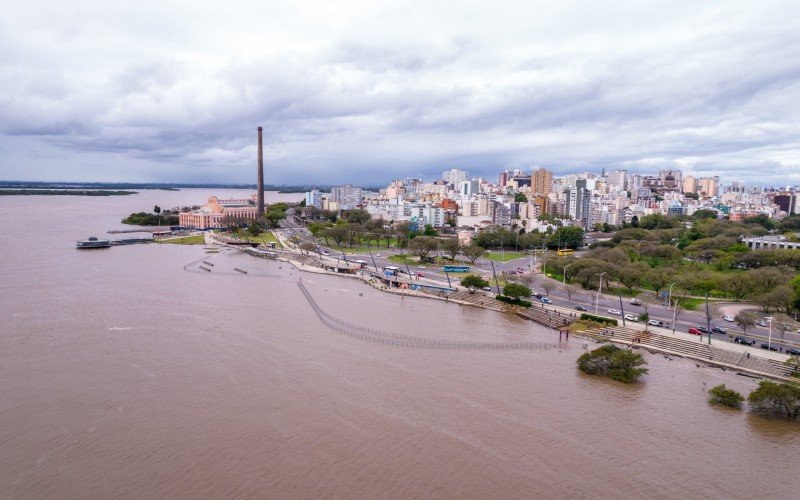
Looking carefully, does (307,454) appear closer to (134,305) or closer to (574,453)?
(574,453)

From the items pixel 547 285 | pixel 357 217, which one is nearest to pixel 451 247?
pixel 547 285

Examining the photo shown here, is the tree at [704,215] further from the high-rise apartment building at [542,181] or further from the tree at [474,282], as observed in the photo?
the tree at [474,282]

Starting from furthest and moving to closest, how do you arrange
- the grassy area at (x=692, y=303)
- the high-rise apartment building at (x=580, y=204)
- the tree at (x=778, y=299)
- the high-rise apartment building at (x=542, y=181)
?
the high-rise apartment building at (x=542, y=181) < the high-rise apartment building at (x=580, y=204) < the grassy area at (x=692, y=303) < the tree at (x=778, y=299)

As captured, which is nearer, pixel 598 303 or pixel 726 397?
pixel 726 397

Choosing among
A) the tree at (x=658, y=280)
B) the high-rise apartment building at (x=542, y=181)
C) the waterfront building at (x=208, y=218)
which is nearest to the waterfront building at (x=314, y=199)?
the waterfront building at (x=208, y=218)

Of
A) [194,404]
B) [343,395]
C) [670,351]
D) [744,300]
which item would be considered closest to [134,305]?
[194,404]

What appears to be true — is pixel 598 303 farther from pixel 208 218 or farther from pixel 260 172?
pixel 260 172
